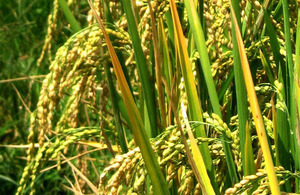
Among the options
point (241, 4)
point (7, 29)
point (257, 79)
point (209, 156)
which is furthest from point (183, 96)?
point (7, 29)

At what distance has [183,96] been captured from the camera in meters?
1.37

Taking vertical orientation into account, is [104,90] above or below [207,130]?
above

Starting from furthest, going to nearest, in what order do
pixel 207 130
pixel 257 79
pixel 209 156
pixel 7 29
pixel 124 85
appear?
pixel 7 29 < pixel 257 79 < pixel 207 130 < pixel 209 156 < pixel 124 85

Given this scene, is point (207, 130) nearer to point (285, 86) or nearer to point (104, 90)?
point (285, 86)

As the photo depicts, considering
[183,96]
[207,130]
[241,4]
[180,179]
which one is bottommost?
[180,179]

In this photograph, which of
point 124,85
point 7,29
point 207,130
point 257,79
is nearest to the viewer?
point 124,85

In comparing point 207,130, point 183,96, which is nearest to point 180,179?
point 207,130

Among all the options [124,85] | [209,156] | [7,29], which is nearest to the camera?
[124,85]

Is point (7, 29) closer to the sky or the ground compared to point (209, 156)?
closer to the sky

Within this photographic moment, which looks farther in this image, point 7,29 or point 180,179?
point 7,29

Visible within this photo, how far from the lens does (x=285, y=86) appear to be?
1.39m

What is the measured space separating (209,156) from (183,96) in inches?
5.8

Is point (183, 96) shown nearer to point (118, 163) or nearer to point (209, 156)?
point (209, 156)

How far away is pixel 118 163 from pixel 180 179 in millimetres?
385
